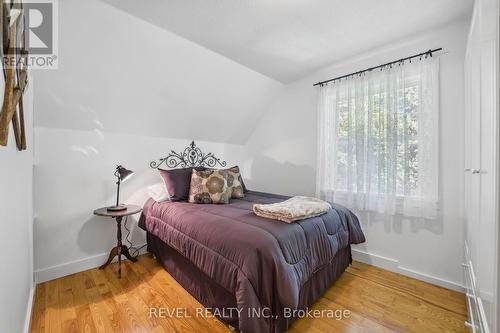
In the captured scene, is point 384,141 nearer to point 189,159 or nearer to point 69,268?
point 189,159

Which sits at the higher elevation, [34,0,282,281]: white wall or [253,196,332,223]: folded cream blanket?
[34,0,282,281]: white wall

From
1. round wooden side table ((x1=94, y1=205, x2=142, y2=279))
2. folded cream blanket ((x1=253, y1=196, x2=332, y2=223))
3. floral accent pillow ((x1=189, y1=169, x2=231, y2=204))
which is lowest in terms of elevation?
round wooden side table ((x1=94, y1=205, x2=142, y2=279))

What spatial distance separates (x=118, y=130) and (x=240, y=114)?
1769 mm

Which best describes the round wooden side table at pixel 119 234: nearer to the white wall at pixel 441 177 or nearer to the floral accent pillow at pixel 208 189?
the floral accent pillow at pixel 208 189

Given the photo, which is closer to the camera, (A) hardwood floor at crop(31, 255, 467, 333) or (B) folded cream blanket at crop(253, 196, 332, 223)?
(A) hardwood floor at crop(31, 255, 467, 333)

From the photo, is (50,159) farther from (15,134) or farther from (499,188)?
(499,188)

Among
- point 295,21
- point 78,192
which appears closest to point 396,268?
point 295,21

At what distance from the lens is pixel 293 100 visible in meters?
3.43

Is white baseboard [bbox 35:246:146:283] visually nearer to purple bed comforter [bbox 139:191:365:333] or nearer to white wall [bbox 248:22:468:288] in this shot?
purple bed comforter [bbox 139:191:365:333]

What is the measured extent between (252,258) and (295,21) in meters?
2.08

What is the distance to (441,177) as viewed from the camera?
214 cm

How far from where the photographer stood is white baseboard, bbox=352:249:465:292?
6.82 ft

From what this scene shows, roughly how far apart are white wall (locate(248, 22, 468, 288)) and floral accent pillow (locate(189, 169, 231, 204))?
1299 millimetres

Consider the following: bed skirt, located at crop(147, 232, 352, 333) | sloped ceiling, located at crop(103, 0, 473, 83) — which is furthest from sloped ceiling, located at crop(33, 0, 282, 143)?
bed skirt, located at crop(147, 232, 352, 333)
